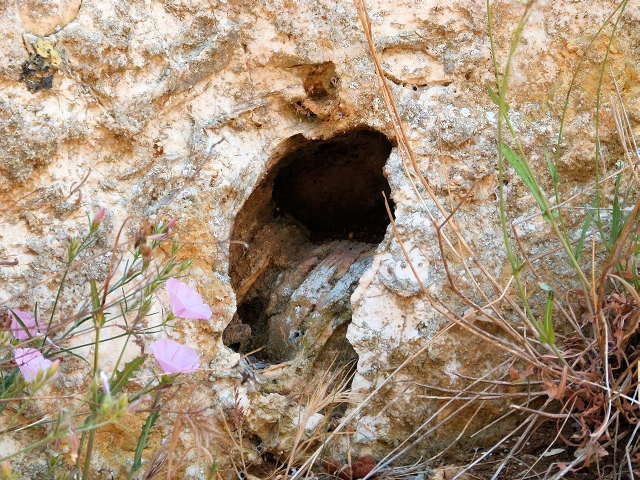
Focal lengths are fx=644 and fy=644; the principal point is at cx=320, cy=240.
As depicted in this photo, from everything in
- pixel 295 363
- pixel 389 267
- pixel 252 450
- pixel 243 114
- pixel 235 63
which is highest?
pixel 235 63

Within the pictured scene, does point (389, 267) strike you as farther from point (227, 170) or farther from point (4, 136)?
point (4, 136)

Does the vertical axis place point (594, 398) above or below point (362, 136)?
below

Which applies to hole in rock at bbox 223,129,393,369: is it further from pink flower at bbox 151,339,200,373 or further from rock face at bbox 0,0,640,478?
pink flower at bbox 151,339,200,373

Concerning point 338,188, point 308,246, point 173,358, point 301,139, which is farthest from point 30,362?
point 338,188

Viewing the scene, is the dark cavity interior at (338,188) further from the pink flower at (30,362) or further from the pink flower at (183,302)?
the pink flower at (30,362)

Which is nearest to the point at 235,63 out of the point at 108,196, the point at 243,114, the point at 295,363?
the point at 243,114

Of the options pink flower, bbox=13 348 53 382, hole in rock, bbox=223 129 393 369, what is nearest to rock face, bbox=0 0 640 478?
hole in rock, bbox=223 129 393 369

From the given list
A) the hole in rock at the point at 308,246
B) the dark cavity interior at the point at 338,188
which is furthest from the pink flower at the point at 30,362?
the dark cavity interior at the point at 338,188
